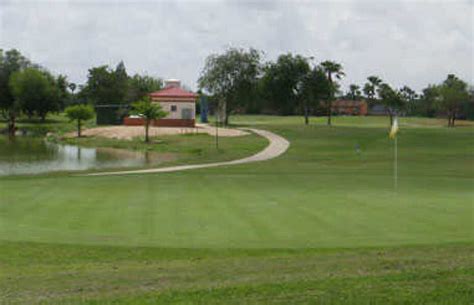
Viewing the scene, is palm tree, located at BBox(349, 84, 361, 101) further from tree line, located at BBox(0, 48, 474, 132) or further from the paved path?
the paved path

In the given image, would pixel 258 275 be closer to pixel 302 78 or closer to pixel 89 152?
pixel 89 152

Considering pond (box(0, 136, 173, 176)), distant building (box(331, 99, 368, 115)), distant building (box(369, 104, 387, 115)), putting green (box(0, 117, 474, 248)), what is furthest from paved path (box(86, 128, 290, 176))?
distant building (box(331, 99, 368, 115))

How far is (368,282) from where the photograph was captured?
341 inches

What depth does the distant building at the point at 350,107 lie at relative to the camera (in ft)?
Answer: 538

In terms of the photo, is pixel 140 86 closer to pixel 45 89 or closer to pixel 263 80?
pixel 45 89

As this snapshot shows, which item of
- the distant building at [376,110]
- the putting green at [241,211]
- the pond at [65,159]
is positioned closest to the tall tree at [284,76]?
the pond at [65,159]

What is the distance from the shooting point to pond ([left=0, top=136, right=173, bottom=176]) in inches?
1585

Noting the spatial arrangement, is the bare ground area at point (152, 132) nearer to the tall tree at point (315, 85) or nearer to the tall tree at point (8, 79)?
the tall tree at point (315, 85)

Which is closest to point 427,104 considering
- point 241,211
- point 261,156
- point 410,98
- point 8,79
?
point 410,98

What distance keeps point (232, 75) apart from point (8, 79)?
4038cm

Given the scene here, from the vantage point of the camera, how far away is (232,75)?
297 feet

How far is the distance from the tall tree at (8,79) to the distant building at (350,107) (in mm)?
70923

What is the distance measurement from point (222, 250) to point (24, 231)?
4199mm

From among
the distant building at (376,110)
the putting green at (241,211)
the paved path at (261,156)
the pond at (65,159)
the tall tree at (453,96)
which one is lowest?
the pond at (65,159)
